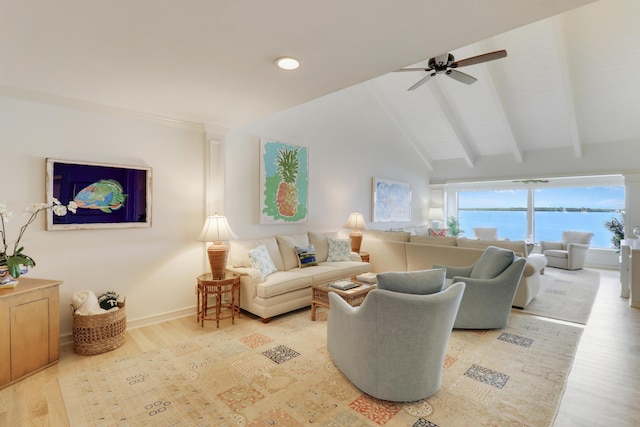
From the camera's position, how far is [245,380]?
241 cm

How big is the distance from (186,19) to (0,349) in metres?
2.68

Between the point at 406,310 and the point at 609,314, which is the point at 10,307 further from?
the point at 609,314

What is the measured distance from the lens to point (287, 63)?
7.25ft

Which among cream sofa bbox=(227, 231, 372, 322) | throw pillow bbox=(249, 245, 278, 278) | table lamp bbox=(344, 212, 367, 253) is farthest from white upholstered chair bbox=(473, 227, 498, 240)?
throw pillow bbox=(249, 245, 278, 278)

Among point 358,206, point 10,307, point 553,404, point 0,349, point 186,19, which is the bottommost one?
point 553,404

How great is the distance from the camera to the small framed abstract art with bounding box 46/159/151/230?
2.95m

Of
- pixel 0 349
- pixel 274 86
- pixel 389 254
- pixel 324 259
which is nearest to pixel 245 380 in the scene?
pixel 0 349

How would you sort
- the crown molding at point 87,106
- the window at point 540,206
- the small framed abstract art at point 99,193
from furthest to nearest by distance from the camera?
the window at point 540,206, the small framed abstract art at point 99,193, the crown molding at point 87,106

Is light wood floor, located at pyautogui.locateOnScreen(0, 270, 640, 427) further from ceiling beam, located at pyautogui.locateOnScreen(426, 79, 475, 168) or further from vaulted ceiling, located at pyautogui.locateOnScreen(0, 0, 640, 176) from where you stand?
ceiling beam, located at pyautogui.locateOnScreen(426, 79, 475, 168)

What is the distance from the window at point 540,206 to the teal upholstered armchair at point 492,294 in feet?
19.7

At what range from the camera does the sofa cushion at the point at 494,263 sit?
3387 millimetres

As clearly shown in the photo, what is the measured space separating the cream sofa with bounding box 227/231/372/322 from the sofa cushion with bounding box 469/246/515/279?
1758 millimetres

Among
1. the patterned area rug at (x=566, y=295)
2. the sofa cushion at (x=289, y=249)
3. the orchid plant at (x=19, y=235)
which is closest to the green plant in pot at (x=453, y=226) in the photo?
the patterned area rug at (x=566, y=295)

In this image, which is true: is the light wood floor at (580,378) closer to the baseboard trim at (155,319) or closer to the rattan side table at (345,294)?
the baseboard trim at (155,319)
